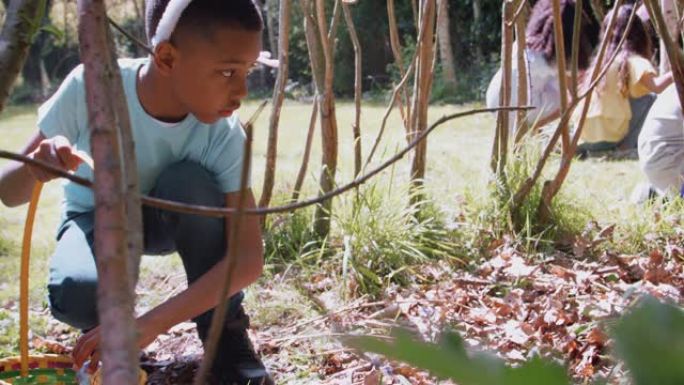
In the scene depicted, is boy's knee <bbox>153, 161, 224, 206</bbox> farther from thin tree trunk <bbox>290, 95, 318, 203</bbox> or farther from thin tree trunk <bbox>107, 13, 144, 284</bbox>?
thin tree trunk <bbox>107, 13, 144, 284</bbox>

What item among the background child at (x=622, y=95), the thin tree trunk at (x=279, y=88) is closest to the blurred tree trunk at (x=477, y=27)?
the background child at (x=622, y=95)

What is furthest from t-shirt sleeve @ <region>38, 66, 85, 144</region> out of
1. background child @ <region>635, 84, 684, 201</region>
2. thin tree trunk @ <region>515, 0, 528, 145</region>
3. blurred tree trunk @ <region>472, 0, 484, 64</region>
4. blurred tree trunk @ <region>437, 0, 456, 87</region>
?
blurred tree trunk @ <region>472, 0, 484, 64</region>

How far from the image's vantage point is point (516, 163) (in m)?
2.87

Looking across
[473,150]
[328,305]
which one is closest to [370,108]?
[473,150]

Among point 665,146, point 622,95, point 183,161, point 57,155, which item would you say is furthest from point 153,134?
point 622,95

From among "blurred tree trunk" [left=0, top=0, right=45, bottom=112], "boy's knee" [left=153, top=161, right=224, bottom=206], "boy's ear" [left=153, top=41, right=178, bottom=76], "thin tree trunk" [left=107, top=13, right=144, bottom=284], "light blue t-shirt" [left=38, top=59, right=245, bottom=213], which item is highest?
"blurred tree trunk" [left=0, top=0, right=45, bottom=112]

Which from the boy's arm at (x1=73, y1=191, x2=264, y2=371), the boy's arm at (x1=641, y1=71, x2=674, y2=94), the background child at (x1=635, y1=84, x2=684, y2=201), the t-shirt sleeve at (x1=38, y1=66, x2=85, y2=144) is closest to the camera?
the boy's arm at (x1=73, y1=191, x2=264, y2=371)

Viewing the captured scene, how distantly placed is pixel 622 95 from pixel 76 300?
3882 millimetres

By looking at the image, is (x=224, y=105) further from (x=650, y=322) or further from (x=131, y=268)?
(x=650, y=322)

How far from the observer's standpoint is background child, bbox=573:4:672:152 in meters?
4.27

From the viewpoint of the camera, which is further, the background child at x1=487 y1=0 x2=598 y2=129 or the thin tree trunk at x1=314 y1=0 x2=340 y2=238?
the background child at x1=487 y1=0 x2=598 y2=129

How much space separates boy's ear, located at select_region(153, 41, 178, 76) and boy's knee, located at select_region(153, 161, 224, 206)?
0.88 feet

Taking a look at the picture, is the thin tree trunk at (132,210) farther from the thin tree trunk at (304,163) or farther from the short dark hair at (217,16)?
the thin tree trunk at (304,163)

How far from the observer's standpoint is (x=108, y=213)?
1.50 feet
